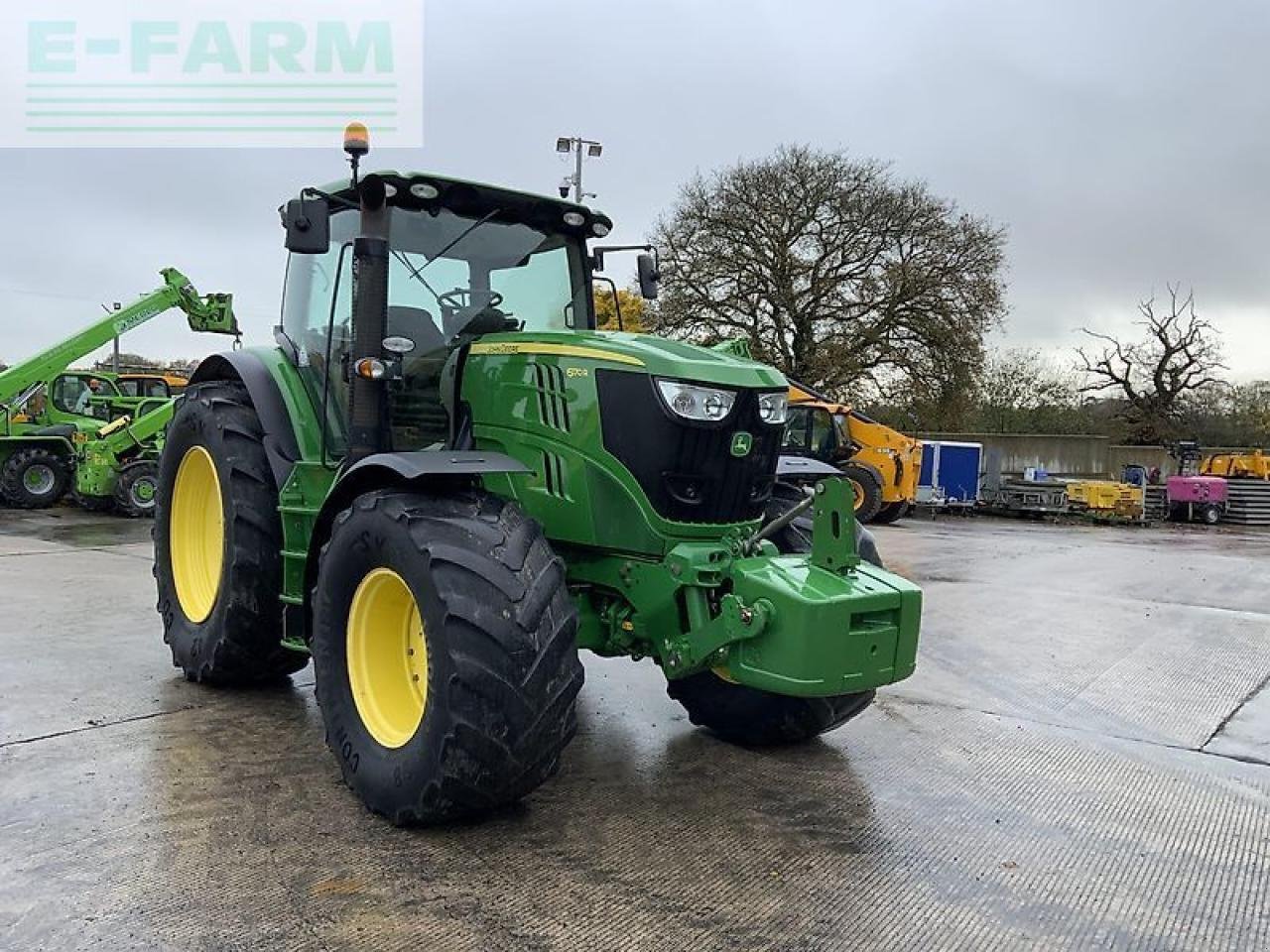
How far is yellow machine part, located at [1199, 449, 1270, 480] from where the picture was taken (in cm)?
2423

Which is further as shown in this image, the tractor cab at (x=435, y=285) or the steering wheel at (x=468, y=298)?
the steering wheel at (x=468, y=298)

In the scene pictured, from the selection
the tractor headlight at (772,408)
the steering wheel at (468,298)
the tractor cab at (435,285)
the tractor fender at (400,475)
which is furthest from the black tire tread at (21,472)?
the tractor headlight at (772,408)

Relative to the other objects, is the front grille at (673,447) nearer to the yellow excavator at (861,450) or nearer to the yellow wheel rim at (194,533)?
the yellow wheel rim at (194,533)

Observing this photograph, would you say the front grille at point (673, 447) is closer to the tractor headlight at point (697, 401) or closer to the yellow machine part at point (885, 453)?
the tractor headlight at point (697, 401)

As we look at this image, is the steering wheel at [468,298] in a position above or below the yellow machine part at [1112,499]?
above

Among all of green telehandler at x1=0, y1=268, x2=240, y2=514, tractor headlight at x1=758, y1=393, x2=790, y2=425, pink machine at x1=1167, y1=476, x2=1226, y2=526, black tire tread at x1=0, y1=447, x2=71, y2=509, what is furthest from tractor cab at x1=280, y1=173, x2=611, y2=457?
pink machine at x1=1167, y1=476, x2=1226, y2=526

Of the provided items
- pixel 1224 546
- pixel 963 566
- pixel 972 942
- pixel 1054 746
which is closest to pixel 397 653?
pixel 972 942

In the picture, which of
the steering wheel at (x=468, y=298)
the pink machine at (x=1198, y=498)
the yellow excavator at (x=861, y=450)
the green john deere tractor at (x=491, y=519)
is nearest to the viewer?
the green john deere tractor at (x=491, y=519)

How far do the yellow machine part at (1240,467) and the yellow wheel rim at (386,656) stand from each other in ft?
81.1

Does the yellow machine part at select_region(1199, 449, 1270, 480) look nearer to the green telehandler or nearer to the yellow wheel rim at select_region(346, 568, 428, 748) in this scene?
the green telehandler

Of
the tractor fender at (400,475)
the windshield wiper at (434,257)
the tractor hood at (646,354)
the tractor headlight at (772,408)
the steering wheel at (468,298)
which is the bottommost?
the tractor fender at (400,475)

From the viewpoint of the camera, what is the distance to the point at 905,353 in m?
26.5

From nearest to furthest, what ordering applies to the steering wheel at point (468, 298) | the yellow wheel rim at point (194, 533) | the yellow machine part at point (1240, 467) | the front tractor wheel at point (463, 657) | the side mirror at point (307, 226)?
the front tractor wheel at point (463, 657) < the side mirror at point (307, 226) < the steering wheel at point (468, 298) < the yellow wheel rim at point (194, 533) < the yellow machine part at point (1240, 467)

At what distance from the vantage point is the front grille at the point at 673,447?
3.73 metres
